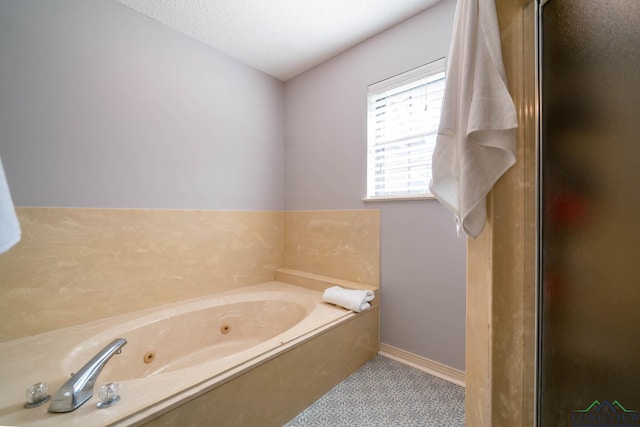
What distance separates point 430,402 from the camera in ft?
4.63

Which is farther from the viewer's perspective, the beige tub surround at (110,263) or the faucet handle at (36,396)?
the beige tub surround at (110,263)

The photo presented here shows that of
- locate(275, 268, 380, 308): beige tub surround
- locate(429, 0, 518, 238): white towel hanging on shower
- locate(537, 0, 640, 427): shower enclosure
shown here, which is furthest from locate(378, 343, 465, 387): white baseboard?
locate(429, 0, 518, 238): white towel hanging on shower

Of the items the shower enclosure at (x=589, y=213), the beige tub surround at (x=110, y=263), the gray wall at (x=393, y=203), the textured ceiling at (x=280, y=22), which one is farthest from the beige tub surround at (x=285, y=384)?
the textured ceiling at (x=280, y=22)

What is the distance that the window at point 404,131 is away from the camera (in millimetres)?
1733

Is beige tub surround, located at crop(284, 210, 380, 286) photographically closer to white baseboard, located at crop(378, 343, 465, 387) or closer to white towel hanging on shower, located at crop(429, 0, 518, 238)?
white baseboard, located at crop(378, 343, 465, 387)

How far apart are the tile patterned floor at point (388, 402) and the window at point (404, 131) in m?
1.20

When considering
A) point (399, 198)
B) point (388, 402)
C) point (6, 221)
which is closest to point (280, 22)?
point (399, 198)

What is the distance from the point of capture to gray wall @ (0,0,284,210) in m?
1.35

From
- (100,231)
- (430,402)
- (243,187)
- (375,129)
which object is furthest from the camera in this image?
(243,187)

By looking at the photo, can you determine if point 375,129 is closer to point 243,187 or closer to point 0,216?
point 243,187

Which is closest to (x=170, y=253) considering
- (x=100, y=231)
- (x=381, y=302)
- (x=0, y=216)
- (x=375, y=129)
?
(x=100, y=231)

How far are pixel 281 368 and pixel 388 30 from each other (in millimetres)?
2362

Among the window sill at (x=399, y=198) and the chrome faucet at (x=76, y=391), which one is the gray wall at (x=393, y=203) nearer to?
the window sill at (x=399, y=198)

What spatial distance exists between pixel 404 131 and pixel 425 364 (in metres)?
1.67
